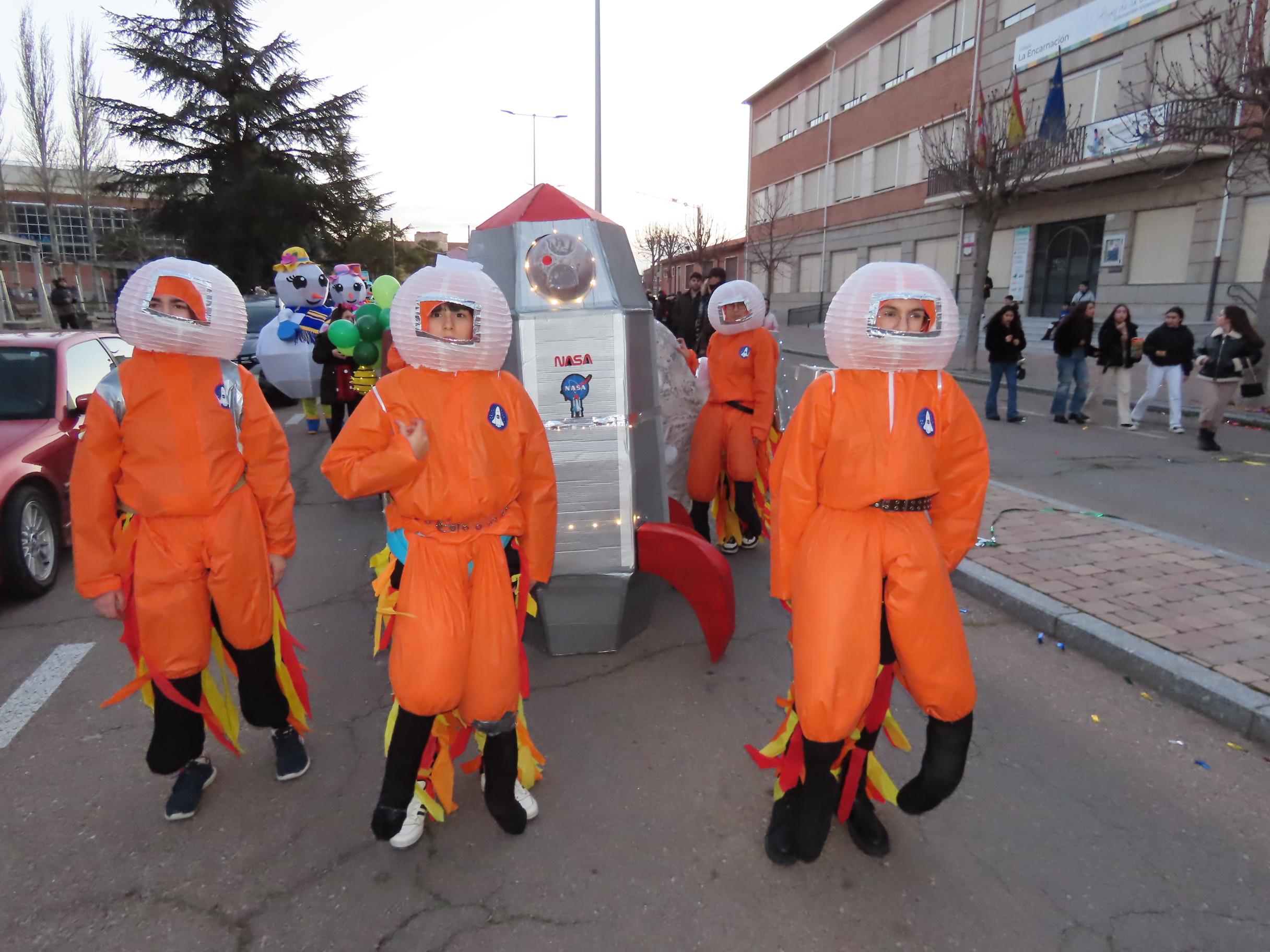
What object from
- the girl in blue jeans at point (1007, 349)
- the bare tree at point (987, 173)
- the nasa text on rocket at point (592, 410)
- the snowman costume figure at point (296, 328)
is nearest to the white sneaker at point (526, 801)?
the nasa text on rocket at point (592, 410)

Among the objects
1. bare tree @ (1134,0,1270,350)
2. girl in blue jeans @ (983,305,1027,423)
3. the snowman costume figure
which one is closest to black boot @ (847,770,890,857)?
the snowman costume figure

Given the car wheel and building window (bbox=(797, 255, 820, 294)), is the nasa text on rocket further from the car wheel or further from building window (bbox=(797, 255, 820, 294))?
building window (bbox=(797, 255, 820, 294))

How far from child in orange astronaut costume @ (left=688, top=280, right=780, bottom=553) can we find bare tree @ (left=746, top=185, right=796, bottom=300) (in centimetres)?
2908

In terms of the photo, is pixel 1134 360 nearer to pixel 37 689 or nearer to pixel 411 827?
pixel 411 827

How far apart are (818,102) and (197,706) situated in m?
35.4

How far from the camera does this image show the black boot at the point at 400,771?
2504 millimetres

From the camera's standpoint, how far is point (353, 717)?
353 centimetres

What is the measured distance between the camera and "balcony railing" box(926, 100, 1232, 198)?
1110cm

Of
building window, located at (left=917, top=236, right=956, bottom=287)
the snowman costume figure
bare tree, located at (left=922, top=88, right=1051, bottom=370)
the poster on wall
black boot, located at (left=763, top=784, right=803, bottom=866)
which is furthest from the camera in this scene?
building window, located at (left=917, top=236, right=956, bottom=287)

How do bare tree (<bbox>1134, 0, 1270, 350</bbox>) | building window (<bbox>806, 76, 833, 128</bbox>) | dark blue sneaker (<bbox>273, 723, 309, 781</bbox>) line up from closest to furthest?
dark blue sneaker (<bbox>273, 723, 309, 781</bbox>) < bare tree (<bbox>1134, 0, 1270, 350</bbox>) < building window (<bbox>806, 76, 833, 128</bbox>)

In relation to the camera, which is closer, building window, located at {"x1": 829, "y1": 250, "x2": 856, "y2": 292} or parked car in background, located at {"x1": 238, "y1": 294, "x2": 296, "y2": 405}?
parked car in background, located at {"x1": 238, "y1": 294, "x2": 296, "y2": 405}

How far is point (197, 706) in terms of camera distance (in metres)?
2.76

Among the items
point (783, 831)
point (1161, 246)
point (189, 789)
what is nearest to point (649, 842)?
point (783, 831)

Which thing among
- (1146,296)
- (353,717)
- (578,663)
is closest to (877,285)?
(578,663)
